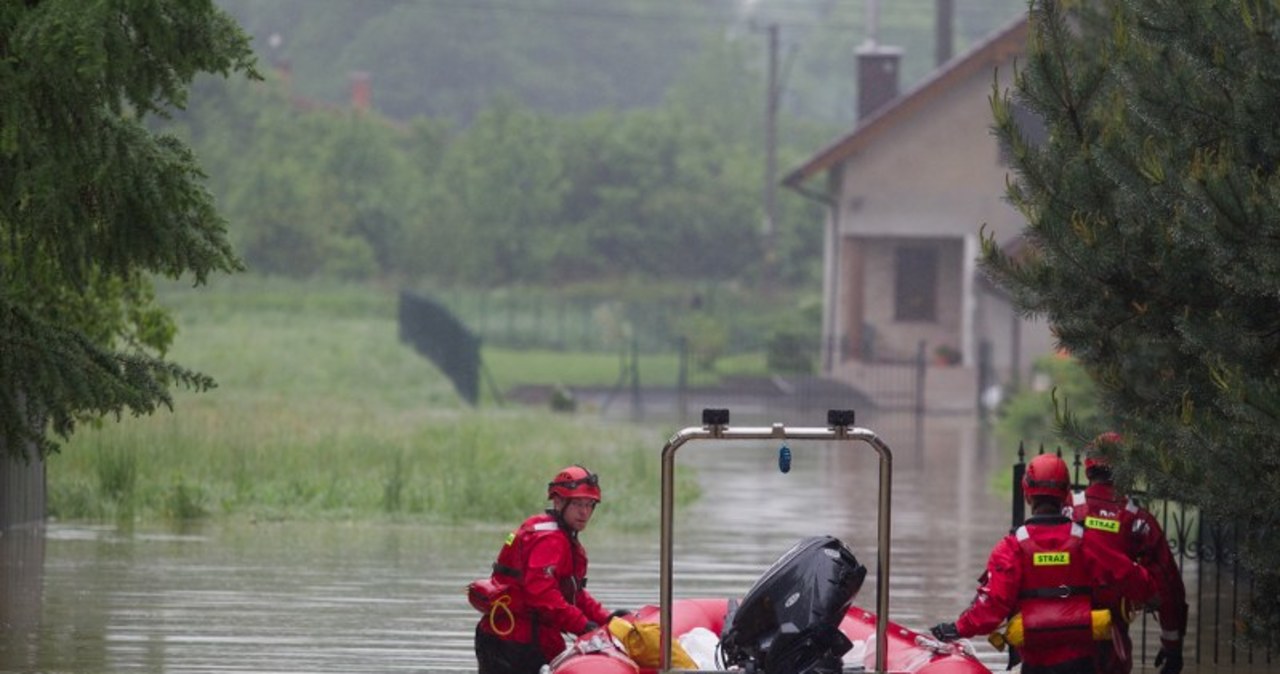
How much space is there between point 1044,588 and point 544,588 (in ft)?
7.42

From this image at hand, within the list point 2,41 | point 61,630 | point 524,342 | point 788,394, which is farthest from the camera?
point 524,342

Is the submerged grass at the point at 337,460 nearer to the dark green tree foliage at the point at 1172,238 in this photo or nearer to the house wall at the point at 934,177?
the dark green tree foliage at the point at 1172,238

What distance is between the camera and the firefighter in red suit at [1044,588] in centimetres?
1040

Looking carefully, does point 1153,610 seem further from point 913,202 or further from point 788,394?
point 913,202

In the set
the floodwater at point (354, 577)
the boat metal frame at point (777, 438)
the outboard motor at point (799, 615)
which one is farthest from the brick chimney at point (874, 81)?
the boat metal frame at point (777, 438)

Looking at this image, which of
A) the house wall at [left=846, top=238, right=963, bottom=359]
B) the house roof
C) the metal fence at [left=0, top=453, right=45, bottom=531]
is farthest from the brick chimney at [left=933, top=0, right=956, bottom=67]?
the metal fence at [left=0, top=453, right=45, bottom=531]

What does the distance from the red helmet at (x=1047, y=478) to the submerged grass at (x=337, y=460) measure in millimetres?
8205

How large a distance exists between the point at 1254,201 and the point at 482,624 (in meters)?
4.02

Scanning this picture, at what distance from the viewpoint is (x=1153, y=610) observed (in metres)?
11.6

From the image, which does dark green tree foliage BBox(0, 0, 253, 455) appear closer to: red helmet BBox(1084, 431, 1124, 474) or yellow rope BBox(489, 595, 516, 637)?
yellow rope BBox(489, 595, 516, 637)

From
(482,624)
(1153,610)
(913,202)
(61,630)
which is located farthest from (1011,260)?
(913,202)

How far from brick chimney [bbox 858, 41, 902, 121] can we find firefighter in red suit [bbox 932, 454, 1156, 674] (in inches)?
1719

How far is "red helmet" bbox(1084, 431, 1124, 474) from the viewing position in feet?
35.9

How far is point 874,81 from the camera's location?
53.9 metres
